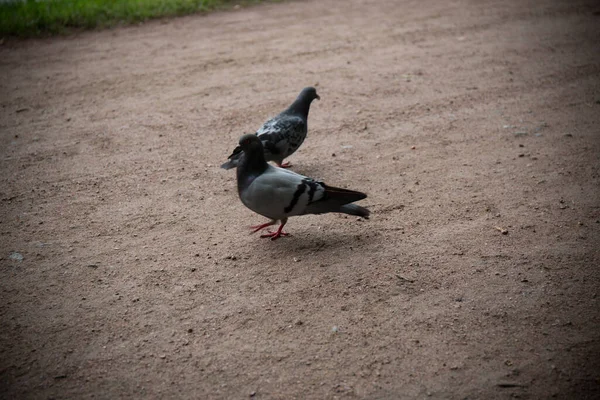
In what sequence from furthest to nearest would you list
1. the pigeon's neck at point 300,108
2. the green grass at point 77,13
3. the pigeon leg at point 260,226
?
the green grass at point 77,13 < the pigeon's neck at point 300,108 < the pigeon leg at point 260,226

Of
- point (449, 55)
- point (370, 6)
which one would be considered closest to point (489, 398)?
point (449, 55)

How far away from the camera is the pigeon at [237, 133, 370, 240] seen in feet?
12.1

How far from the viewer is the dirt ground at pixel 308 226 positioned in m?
2.91

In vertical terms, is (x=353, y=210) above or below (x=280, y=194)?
below

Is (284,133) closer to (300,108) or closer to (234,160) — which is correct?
(300,108)

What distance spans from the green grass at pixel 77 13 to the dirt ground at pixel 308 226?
366mm

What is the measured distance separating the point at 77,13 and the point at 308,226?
239 inches

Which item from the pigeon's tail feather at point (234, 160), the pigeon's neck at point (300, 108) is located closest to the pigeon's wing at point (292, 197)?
the pigeon's tail feather at point (234, 160)

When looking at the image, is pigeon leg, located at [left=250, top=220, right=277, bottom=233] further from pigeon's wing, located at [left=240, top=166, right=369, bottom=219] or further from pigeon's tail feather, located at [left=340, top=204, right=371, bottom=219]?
pigeon's tail feather, located at [left=340, top=204, right=371, bottom=219]

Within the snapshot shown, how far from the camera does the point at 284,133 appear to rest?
4.61 metres

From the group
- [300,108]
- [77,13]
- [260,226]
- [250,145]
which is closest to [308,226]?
[260,226]

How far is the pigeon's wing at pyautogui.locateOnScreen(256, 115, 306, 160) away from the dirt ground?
40 centimetres

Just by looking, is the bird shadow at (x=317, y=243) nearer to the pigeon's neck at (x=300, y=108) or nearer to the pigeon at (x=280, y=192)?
the pigeon at (x=280, y=192)

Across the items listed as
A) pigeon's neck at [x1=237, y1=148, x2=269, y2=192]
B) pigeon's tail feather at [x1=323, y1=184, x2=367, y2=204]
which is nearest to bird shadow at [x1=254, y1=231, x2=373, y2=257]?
pigeon's tail feather at [x1=323, y1=184, x2=367, y2=204]
